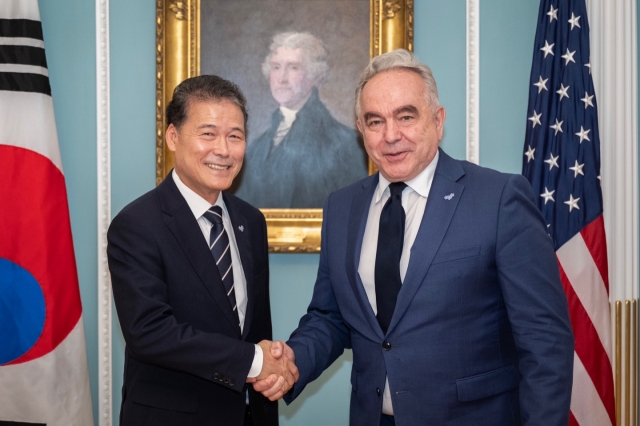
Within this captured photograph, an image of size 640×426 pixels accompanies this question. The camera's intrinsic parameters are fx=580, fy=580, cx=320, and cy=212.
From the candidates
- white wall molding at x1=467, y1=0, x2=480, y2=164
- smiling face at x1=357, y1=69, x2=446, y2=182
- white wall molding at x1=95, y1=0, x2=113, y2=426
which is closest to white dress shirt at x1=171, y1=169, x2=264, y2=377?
smiling face at x1=357, y1=69, x2=446, y2=182

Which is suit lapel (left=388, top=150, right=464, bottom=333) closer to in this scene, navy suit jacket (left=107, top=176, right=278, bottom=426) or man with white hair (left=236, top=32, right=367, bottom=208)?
navy suit jacket (left=107, top=176, right=278, bottom=426)

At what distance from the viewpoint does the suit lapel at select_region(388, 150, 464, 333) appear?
6.15 ft

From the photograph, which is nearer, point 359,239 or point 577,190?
point 359,239

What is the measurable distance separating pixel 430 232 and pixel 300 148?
5.01 feet

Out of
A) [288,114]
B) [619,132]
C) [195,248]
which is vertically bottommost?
[195,248]

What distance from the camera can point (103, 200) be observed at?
327 cm

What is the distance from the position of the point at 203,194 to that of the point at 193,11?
1445 mm

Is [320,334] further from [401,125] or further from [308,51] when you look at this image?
[308,51]

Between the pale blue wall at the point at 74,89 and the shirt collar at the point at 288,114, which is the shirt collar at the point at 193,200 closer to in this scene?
the shirt collar at the point at 288,114

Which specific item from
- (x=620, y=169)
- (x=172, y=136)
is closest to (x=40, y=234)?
(x=172, y=136)

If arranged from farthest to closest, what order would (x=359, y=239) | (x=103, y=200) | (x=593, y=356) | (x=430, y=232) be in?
(x=103, y=200) → (x=593, y=356) → (x=359, y=239) → (x=430, y=232)

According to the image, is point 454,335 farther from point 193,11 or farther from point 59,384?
point 193,11

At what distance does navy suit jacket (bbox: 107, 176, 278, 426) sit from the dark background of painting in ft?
4.18

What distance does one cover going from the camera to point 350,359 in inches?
132
